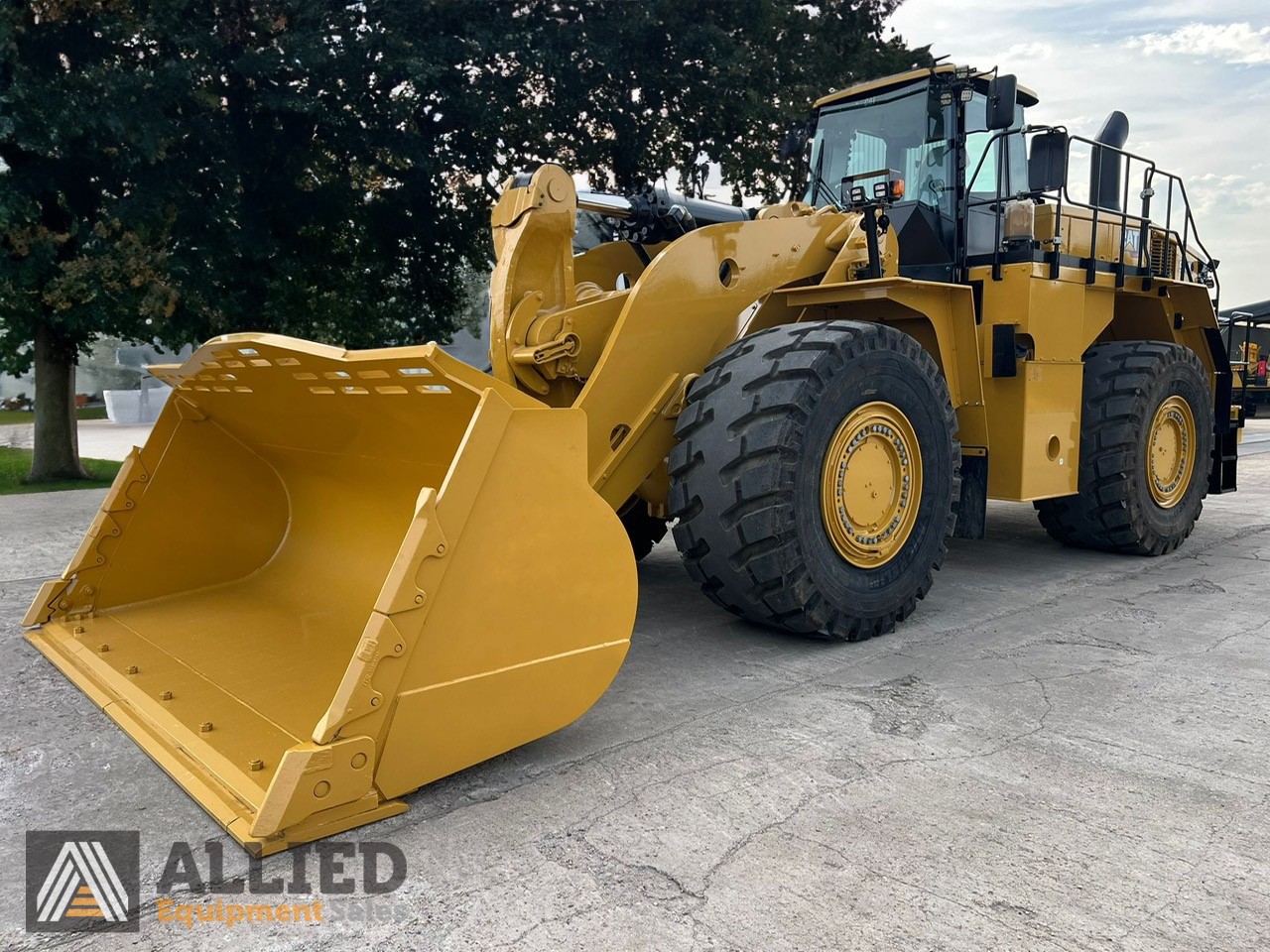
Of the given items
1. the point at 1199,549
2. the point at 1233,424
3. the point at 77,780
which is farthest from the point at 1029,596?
the point at 77,780

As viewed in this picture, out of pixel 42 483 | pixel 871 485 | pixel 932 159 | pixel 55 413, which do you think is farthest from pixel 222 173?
pixel 871 485

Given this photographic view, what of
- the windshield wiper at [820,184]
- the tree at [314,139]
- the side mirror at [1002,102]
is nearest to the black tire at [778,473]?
the side mirror at [1002,102]

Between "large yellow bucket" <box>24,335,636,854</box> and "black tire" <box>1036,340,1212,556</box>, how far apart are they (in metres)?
4.40

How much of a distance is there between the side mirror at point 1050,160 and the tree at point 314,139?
7.22 m

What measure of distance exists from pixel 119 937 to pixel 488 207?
1105 cm

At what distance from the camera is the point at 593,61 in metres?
11.7

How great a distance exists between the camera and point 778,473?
390 centimetres

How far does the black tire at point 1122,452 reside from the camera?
6242mm

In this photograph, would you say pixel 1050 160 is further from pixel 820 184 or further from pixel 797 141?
pixel 797 141

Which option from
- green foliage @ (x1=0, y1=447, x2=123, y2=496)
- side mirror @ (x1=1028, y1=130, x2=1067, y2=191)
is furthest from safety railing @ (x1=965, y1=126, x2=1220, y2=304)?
green foliage @ (x1=0, y1=447, x2=123, y2=496)

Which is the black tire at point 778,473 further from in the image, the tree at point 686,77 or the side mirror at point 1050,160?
the tree at point 686,77

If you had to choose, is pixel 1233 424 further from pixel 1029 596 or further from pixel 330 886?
pixel 330 886

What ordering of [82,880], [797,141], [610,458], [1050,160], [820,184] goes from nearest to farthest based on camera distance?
[82,880], [610,458], [1050,160], [820,184], [797,141]

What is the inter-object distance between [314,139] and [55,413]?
4.58 metres
